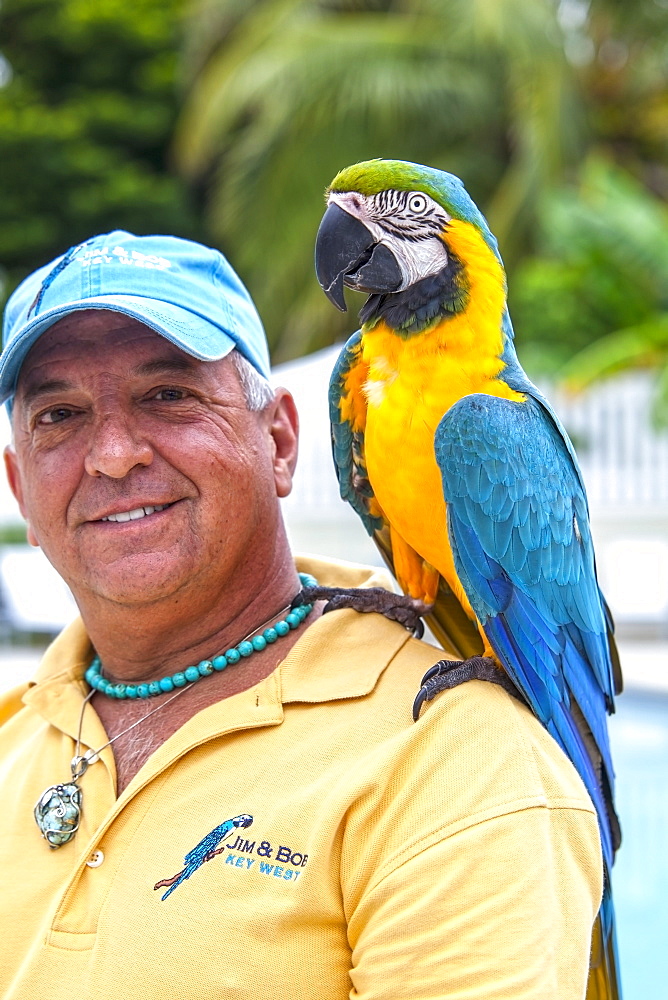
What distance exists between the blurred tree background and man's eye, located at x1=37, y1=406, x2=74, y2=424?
569 centimetres

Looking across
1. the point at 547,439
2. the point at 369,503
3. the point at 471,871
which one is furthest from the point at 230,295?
the point at 471,871

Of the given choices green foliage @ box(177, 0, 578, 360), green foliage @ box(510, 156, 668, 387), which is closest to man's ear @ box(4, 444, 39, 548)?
green foliage @ box(510, 156, 668, 387)

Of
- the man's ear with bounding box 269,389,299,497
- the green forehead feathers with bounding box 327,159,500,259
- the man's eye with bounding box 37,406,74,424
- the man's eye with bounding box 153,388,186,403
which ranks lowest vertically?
the man's ear with bounding box 269,389,299,497

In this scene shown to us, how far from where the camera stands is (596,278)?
780 centimetres

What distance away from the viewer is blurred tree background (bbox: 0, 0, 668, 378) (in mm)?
7863

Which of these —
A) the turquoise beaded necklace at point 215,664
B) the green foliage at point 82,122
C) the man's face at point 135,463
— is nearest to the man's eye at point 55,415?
the man's face at point 135,463

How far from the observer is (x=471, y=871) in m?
0.96

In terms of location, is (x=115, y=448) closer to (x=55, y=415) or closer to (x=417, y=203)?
(x=55, y=415)

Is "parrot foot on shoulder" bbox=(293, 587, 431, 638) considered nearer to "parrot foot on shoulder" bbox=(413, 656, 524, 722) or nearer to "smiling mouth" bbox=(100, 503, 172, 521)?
"parrot foot on shoulder" bbox=(413, 656, 524, 722)

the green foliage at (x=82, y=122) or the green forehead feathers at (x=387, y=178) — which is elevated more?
the green foliage at (x=82, y=122)

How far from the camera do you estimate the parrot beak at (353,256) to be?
121cm

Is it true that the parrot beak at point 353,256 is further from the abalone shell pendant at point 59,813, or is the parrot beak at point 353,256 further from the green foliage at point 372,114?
the green foliage at point 372,114

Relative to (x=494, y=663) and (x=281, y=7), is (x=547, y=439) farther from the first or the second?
(x=281, y=7)

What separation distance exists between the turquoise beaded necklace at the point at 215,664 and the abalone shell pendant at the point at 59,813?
16cm
